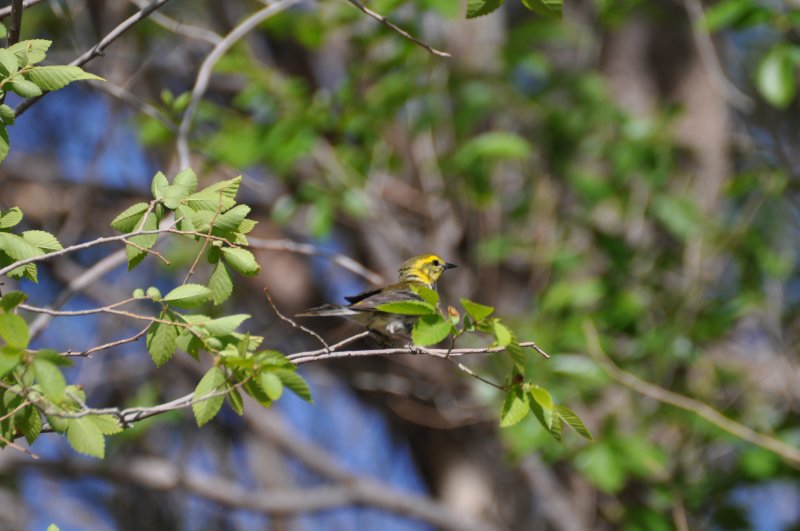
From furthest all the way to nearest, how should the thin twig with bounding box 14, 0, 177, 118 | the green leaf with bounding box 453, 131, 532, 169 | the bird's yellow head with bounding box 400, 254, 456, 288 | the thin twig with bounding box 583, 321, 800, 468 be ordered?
the green leaf with bounding box 453, 131, 532, 169
the bird's yellow head with bounding box 400, 254, 456, 288
the thin twig with bounding box 583, 321, 800, 468
the thin twig with bounding box 14, 0, 177, 118

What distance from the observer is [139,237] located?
225 centimetres

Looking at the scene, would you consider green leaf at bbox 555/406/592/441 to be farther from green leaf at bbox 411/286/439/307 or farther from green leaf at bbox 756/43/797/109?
green leaf at bbox 756/43/797/109

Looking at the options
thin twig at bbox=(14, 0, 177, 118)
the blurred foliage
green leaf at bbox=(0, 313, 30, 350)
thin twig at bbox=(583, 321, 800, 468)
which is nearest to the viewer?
green leaf at bbox=(0, 313, 30, 350)

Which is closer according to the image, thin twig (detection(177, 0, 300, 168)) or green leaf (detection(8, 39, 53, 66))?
green leaf (detection(8, 39, 53, 66))

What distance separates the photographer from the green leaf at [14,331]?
1760mm

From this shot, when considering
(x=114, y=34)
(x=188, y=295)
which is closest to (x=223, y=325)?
(x=188, y=295)

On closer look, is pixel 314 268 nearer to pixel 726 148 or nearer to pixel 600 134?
pixel 600 134

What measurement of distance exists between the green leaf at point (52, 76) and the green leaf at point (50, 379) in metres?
0.64

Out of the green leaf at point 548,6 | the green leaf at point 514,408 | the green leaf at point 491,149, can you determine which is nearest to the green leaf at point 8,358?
the green leaf at point 514,408

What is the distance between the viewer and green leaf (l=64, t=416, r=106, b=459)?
1.94m

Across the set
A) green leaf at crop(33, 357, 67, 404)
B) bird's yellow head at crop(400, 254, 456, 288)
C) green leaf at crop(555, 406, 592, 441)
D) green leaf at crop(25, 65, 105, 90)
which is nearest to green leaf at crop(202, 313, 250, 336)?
green leaf at crop(33, 357, 67, 404)

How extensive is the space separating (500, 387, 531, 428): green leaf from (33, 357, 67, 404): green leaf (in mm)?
926

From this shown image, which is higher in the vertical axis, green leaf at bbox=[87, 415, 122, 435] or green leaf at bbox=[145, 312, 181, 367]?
green leaf at bbox=[145, 312, 181, 367]

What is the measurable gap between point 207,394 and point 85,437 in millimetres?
256
